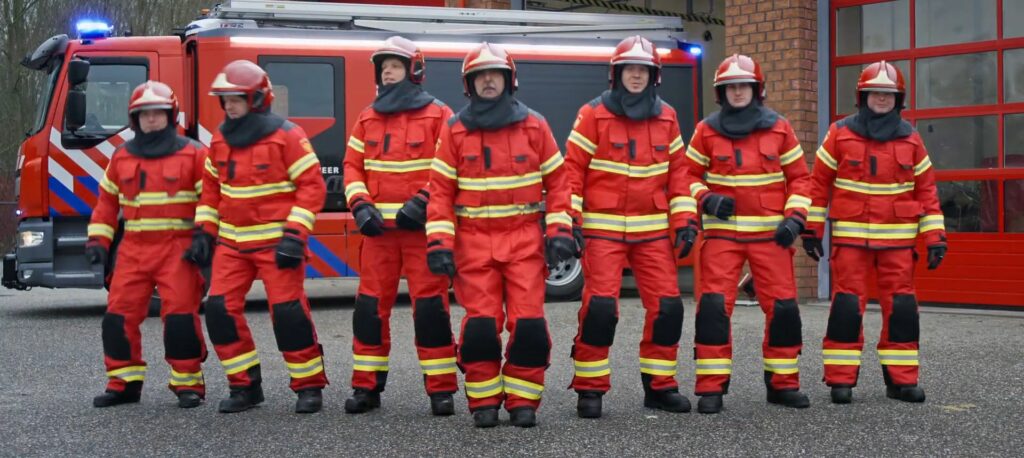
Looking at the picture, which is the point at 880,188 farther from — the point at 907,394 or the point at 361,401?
the point at 361,401

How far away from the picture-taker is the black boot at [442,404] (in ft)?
19.9

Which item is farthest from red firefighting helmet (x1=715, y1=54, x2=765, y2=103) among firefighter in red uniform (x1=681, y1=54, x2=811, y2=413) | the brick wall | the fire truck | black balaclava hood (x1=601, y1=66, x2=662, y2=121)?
the fire truck

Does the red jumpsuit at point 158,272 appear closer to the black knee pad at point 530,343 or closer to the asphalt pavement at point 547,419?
the asphalt pavement at point 547,419

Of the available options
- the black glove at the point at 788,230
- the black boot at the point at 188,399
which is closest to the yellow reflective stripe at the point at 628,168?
the black glove at the point at 788,230

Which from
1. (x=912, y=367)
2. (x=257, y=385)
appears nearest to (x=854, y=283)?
(x=912, y=367)

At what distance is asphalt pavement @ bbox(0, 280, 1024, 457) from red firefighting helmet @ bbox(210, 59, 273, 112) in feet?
5.10

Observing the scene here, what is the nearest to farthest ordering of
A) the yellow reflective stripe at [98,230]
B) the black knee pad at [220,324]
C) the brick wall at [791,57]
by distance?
1. the black knee pad at [220,324]
2. the yellow reflective stripe at [98,230]
3. the brick wall at [791,57]

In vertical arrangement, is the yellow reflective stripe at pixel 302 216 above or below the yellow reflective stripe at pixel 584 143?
below

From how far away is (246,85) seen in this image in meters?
6.15

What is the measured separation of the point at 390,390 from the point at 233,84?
1.90m

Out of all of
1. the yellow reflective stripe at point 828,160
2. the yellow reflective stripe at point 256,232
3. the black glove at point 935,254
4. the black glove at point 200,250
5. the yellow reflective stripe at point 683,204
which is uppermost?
the yellow reflective stripe at point 828,160

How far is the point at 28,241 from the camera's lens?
10922mm

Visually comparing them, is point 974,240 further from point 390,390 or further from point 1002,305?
point 390,390

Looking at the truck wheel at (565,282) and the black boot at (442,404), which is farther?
the truck wheel at (565,282)
